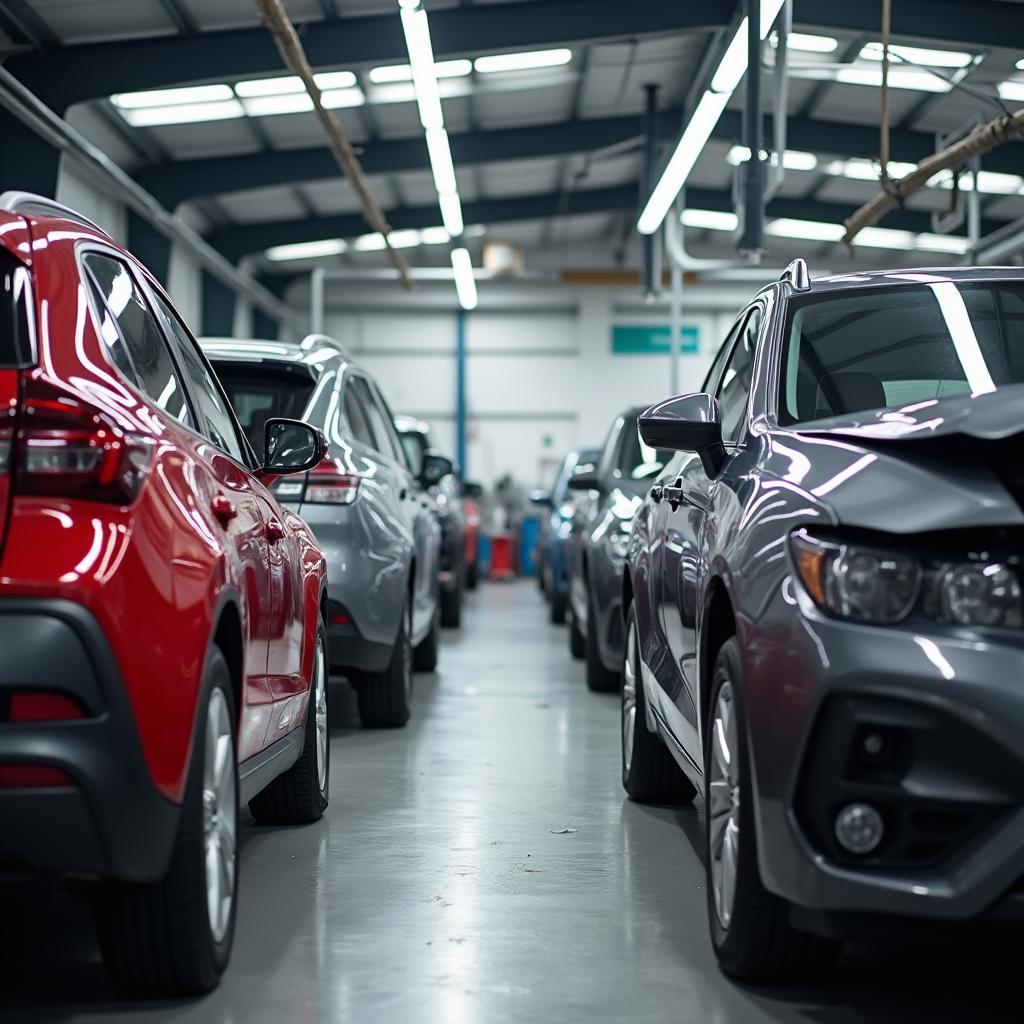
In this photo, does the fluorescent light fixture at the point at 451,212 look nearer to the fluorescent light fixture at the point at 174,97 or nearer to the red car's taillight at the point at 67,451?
the fluorescent light fixture at the point at 174,97

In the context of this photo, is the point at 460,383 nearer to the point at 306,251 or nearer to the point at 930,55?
the point at 306,251

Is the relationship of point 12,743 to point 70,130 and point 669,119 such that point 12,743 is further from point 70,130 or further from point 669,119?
point 669,119

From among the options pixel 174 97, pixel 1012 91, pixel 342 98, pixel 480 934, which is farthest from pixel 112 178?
pixel 480 934

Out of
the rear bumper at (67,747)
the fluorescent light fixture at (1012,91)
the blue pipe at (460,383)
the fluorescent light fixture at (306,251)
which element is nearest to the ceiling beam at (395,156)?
the fluorescent light fixture at (1012,91)

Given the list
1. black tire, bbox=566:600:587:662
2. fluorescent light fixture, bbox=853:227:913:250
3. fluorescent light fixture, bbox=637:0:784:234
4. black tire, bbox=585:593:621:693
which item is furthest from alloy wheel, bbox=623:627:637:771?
fluorescent light fixture, bbox=853:227:913:250

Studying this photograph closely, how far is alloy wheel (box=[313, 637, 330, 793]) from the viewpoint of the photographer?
15.9ft

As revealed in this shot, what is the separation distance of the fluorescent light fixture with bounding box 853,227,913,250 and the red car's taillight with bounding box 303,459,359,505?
1937 cm

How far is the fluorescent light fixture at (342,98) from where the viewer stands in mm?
16281

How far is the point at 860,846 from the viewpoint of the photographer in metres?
2.65

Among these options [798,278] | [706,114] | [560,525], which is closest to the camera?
[798,278]

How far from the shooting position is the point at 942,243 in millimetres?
24734

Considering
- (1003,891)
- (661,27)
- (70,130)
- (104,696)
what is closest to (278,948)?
(104,696)

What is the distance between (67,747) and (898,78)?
49.8ft

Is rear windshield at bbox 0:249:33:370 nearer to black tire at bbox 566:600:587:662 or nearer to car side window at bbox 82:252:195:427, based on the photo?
car side window at bbox 82:252:195:427
